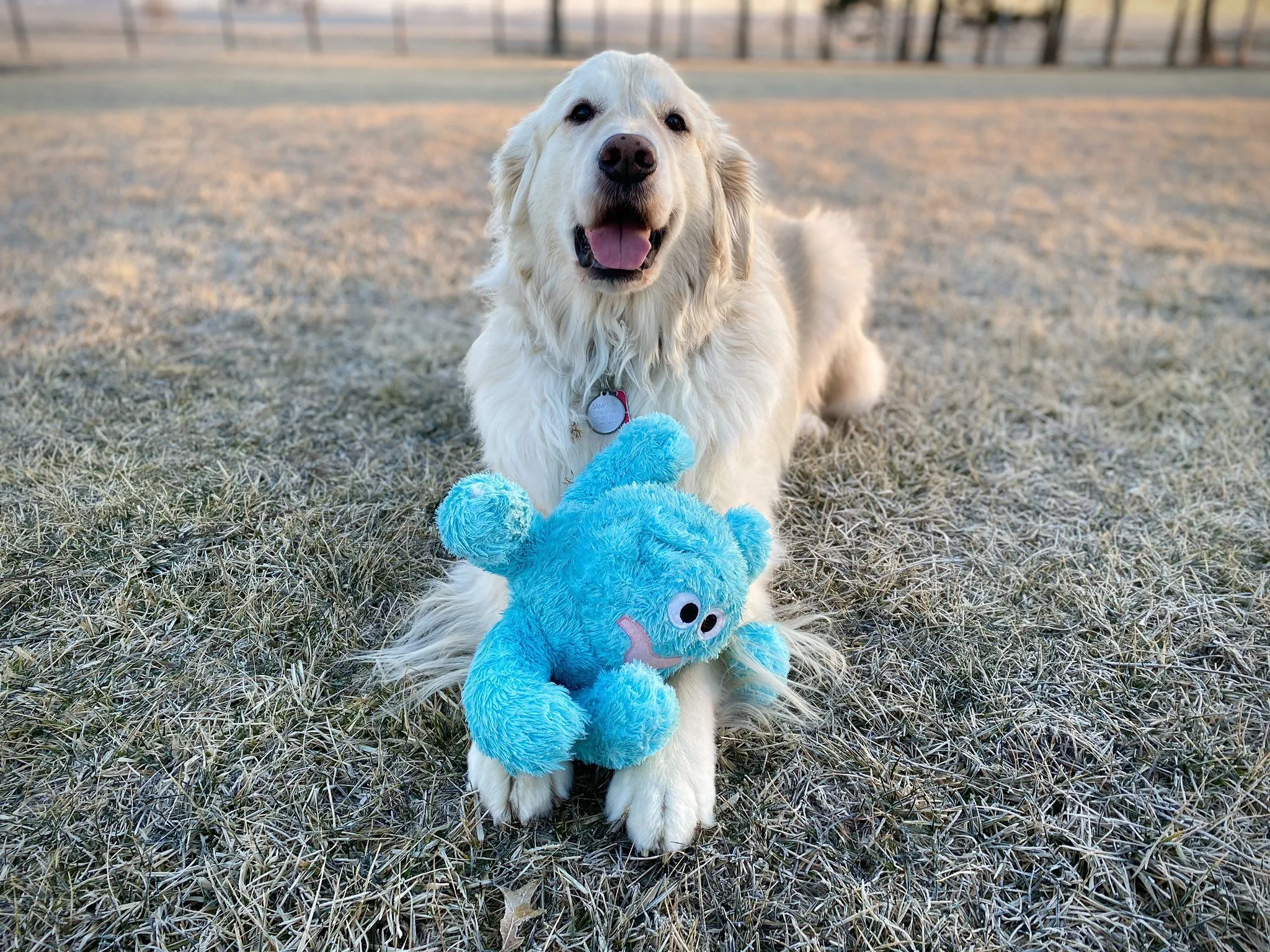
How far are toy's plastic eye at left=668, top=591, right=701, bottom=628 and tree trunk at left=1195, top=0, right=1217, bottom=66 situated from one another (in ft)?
117

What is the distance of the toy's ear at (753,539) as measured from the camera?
5.58 feet

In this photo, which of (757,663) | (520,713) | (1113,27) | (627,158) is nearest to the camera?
(520,713)

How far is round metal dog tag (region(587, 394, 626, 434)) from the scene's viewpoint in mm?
2066

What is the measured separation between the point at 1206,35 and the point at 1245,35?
A: 1.18 m

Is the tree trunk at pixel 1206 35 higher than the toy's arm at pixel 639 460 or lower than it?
higher

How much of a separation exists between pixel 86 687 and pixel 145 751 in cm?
29

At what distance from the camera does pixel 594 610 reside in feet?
5.06

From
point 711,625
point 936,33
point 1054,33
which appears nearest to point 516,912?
point 711,625

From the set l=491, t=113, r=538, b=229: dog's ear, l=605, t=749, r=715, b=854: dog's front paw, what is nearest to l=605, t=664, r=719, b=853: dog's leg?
l=605, t=749, r=715, b=854: dog's front paw

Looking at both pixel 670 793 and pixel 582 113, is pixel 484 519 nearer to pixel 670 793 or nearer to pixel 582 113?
pixel 670 793

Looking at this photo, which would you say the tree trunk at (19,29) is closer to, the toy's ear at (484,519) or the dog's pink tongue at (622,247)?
the dog's pink tongue at (622,247)

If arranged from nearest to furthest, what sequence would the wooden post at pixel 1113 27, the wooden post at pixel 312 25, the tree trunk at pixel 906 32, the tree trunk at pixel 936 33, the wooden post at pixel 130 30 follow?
the wooden post at pixel 130 30, the wooden post at pixel 312 25, the wooden post at pixel 1113 27, the tree trunk at pixel 936 33, the tree trunk at pixel 906 32

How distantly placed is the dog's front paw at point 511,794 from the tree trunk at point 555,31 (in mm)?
27148

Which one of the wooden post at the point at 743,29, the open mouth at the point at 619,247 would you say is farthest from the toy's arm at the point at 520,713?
the wooden post at the point at 743,29
